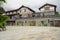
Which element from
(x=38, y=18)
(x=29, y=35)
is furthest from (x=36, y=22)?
(x=29, y=35)

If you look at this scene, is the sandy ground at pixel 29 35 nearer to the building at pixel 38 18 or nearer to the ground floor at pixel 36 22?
the building at pixel 38 18

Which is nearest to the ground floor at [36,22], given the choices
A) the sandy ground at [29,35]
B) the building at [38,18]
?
the building at [38,18]

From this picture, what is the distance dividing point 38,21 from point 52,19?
4.57m

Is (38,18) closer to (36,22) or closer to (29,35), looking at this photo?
(36,22)

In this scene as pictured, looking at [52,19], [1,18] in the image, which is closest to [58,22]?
[52,19]

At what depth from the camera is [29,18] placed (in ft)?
194

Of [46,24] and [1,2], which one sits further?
[46,24]

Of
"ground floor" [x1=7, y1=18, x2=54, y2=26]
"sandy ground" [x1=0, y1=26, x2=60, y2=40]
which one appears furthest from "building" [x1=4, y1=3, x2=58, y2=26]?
"sandy ground" [x1=0, y1=26, x2=60, y2=40]

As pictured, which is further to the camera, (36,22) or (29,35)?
(36,22)

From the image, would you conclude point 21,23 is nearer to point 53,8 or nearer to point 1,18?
point 53,8

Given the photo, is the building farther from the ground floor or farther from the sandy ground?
the sandy ground

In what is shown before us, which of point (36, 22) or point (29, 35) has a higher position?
point (29, 35)

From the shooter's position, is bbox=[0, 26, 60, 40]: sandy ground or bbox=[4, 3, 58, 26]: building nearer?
bbox=[0, 26, 60, 40]: sandy ground

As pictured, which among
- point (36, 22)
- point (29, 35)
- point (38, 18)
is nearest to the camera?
point (29, 35)
